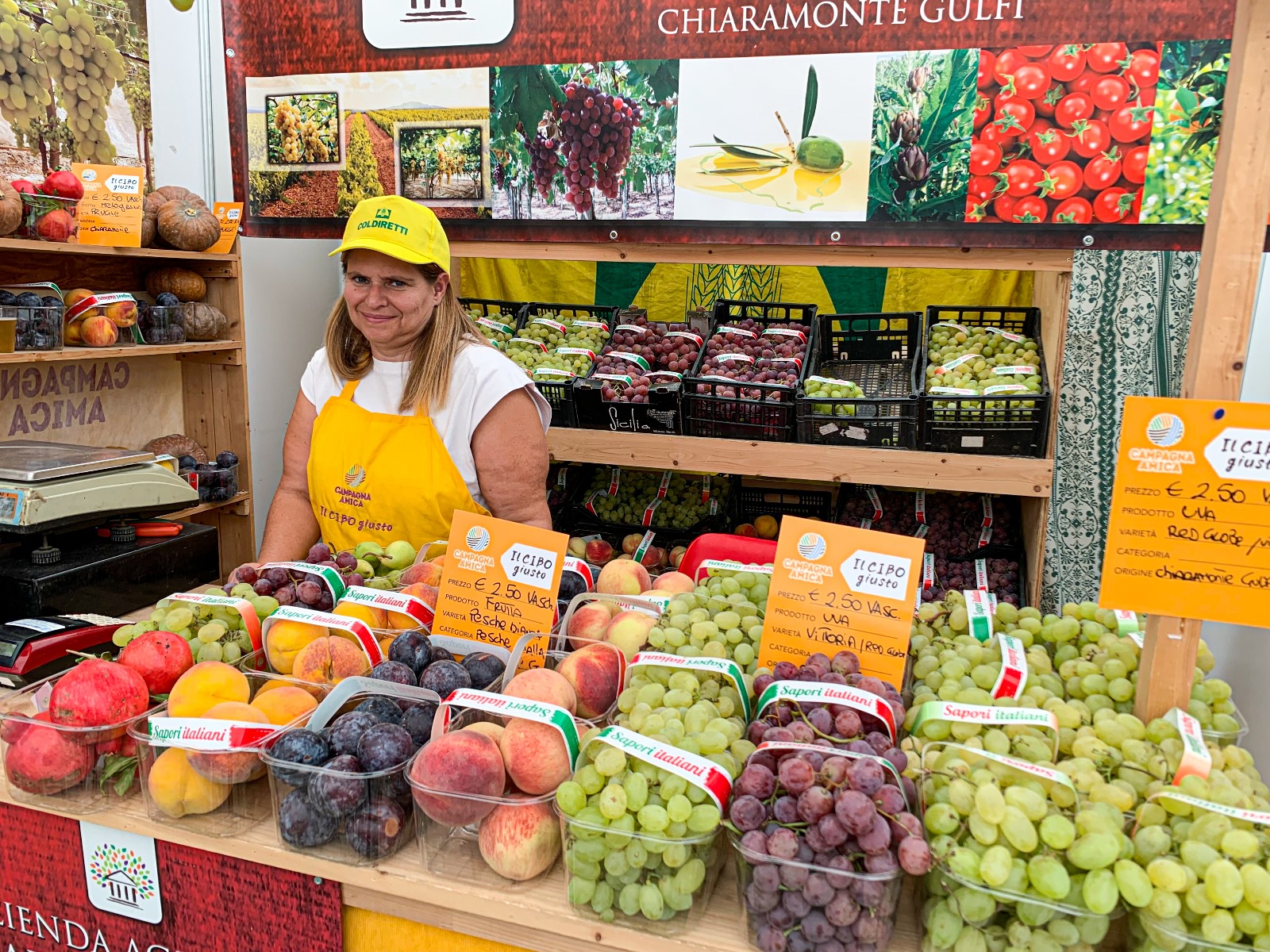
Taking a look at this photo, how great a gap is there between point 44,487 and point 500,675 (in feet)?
4.49

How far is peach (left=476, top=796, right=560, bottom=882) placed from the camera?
3.50 feet

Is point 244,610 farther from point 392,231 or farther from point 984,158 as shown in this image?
point 984,158

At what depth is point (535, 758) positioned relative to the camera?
1098 millimetres

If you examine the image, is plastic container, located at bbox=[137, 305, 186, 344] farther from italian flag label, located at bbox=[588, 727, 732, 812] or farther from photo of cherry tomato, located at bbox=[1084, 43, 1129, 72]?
photo of cherry tomato, located at bbox=[1084, 43, 1129, 72]

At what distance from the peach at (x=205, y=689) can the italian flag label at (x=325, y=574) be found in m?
0.29

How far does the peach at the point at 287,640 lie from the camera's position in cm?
140

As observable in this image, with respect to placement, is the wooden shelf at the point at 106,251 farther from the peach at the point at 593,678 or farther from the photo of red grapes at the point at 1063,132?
the photo of red grapes at the point at 1063,132

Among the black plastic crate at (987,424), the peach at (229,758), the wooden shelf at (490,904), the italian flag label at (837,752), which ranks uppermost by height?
the black plastic crate at (987,424)

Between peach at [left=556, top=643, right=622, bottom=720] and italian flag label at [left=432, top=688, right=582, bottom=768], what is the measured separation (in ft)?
0.44

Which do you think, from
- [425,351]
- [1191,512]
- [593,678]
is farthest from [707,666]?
[425,351]

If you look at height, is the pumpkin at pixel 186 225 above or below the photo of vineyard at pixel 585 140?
below

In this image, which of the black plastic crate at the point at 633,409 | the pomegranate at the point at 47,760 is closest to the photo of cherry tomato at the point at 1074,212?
the black plastic crate at the point at 633,409

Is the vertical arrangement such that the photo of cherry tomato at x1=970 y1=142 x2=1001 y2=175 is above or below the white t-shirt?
above

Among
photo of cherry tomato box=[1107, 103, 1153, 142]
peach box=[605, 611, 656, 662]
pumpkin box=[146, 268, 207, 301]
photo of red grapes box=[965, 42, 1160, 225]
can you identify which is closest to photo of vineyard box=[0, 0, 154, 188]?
pumpkin box=[146, 268, 207, 301]
